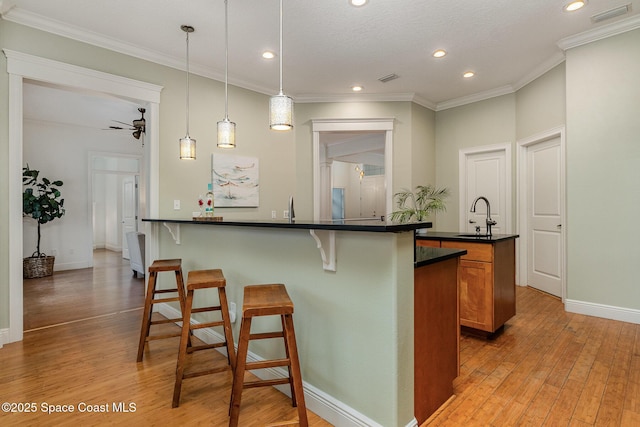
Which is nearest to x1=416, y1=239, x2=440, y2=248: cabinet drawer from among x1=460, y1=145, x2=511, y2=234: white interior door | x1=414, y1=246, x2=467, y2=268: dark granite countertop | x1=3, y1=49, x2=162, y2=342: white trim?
x1=414, y1=246, x2=467, y2=268: dark granite countertop

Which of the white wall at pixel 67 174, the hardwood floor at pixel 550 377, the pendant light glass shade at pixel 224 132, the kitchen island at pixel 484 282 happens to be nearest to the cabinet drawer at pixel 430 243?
the kitchen island at pixel 484 282

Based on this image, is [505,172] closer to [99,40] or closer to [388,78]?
[388,78]

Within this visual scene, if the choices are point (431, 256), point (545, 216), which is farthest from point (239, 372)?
point (545, 216)

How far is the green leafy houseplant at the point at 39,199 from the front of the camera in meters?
5.21

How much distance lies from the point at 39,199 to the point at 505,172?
743 cm

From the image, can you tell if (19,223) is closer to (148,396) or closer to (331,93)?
(148,396)

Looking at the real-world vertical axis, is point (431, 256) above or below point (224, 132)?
below

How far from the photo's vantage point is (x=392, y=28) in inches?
121

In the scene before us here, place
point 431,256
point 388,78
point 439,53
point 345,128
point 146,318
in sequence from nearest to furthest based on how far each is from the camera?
point 431,256 → point 146,318 → point 439,53 → point 388,78 → point 345,128

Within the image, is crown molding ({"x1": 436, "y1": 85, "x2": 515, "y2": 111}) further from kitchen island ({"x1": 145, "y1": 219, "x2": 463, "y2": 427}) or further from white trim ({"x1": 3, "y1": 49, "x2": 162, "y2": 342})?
white trim ({"x1": 3, "y1": 49, "x2": 162, "y2": 342})

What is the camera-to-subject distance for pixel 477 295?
2.74 m

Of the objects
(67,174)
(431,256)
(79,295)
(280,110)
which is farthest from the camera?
(67,174)

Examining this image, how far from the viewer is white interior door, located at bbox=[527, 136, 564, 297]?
3.96 meters

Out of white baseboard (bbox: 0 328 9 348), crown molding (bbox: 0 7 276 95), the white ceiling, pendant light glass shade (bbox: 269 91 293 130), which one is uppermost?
the white ceiling
